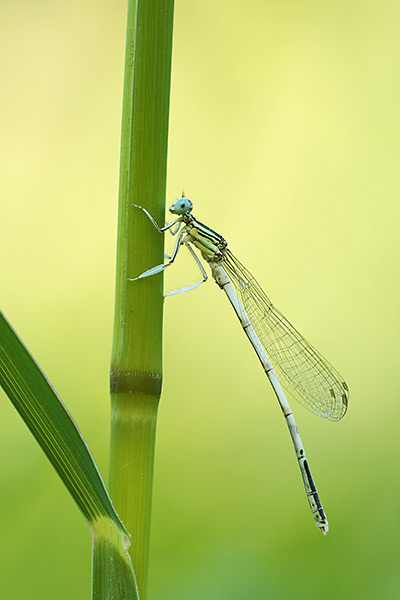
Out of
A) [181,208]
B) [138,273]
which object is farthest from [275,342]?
[138,273]

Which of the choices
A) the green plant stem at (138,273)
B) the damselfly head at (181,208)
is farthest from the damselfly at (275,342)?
the green plant stem at (138,273)

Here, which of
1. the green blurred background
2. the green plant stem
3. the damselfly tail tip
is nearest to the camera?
the green plant stem

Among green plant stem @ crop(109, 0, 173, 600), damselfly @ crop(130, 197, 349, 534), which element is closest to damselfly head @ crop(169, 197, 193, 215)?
damselfly @ crop(130, 197, 349, 534)

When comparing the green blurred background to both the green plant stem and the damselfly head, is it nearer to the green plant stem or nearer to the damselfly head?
the damselfly head

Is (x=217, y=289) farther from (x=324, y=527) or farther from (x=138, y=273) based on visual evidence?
(x=138, y=273)

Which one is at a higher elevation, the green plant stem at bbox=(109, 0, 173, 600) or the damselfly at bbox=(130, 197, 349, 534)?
the damselfly at bbox=(130, 197, 349, 534)

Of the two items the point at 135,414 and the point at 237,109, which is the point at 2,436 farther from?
the point at 237,109

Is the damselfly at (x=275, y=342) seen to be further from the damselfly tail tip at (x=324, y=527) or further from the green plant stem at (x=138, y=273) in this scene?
the green plant stem at (x=138, y=273)
